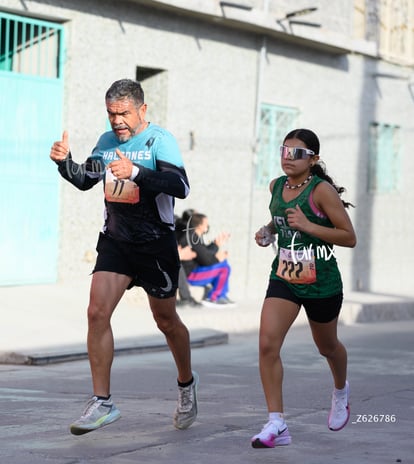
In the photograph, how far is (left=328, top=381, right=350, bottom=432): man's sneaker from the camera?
688 cm

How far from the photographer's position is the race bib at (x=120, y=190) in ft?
21.8

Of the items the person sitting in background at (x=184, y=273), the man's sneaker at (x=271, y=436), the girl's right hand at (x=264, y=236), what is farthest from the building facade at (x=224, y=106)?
the man's sneaker at (x=271, y=436)

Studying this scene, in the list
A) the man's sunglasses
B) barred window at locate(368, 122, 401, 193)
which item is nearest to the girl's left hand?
the man's sunglasses

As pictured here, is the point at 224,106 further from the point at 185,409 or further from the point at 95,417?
the point at 95,417

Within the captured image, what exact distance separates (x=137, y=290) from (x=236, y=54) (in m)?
4.82

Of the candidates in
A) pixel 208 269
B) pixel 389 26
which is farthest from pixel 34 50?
pixel 389 26

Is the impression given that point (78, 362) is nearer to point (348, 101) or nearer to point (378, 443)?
point (378, 443)

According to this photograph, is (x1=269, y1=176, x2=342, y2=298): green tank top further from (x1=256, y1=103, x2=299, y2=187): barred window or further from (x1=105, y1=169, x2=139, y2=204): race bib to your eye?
(x1=256, y1=103, x2=299, y2=187): barred window

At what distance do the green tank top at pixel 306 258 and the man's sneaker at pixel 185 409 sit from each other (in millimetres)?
950

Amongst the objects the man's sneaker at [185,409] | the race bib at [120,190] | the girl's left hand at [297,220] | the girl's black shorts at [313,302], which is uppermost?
the race bib at [120,190]

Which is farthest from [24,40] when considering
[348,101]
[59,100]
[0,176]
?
[348,101]

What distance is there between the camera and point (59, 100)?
14.6 metres

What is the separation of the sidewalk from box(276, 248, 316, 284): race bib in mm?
4731

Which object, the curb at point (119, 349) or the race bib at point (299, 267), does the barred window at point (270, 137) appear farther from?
the race bib at point (299, 267)
